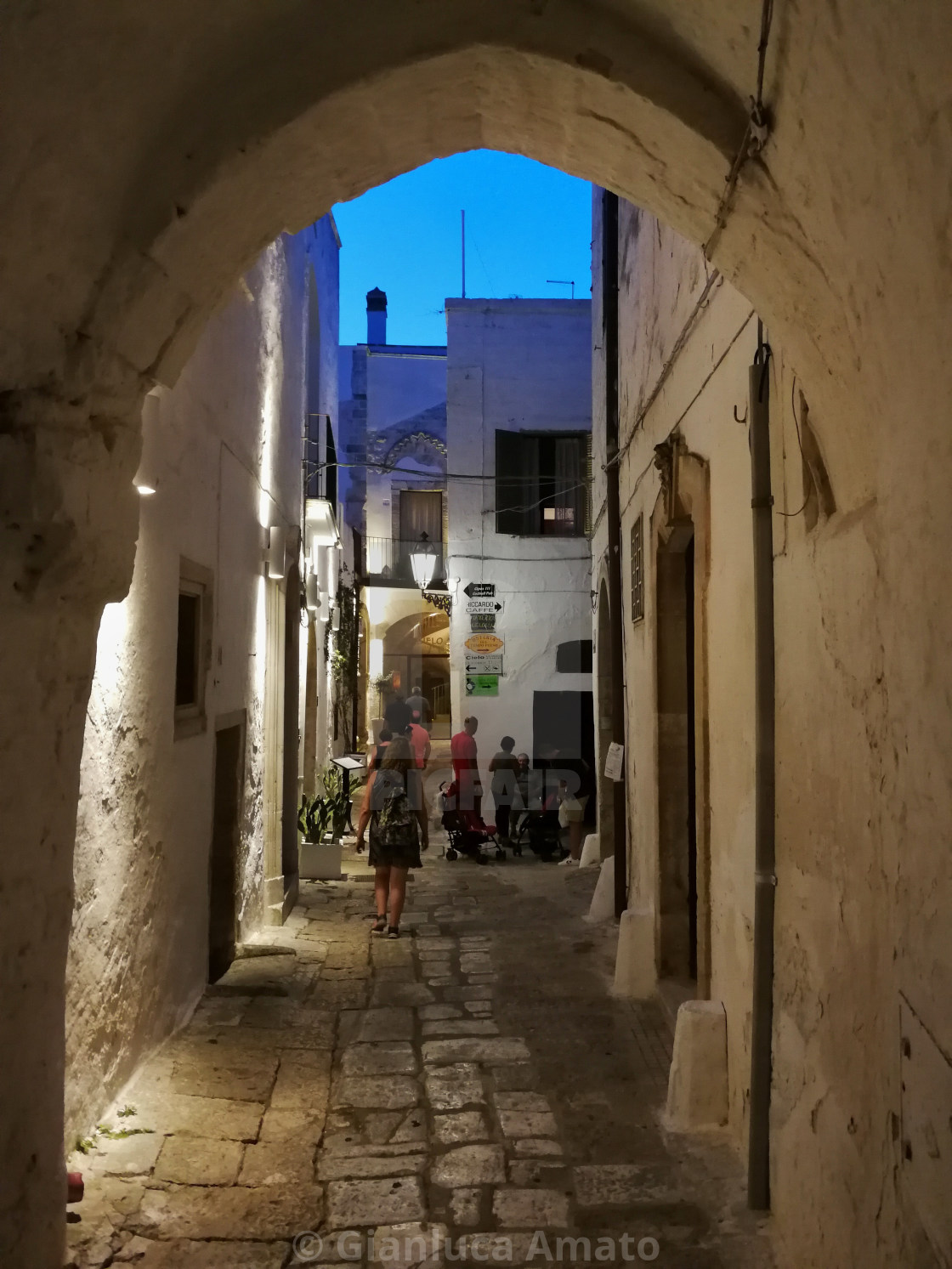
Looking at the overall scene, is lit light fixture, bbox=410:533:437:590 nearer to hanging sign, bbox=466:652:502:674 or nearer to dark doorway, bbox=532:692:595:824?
hanging sign, bbox=466:652:502:674

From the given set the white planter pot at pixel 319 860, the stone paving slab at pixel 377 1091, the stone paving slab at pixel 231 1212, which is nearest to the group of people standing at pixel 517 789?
the white planter pot at pixel 319 860

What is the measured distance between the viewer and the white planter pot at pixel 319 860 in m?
9.00

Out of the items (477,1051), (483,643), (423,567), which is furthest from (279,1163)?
(423,567)

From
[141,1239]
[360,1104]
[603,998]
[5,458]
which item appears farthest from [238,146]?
[603,998]

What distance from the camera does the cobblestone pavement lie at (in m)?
2.95

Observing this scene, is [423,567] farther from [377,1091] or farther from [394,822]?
[377,1091]

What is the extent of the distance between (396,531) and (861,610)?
18837 mm

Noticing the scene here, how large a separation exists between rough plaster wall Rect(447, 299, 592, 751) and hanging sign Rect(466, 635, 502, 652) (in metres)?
0.12

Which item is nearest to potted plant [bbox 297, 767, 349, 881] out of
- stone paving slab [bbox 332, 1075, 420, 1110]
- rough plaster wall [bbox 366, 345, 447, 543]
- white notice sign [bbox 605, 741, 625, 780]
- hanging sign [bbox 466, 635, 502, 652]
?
white notice sign [bbox 605, 741, 625, 780]

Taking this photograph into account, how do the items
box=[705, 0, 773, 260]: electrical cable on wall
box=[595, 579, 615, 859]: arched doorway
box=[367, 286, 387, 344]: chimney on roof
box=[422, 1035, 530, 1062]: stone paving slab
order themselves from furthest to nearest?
box=[367, 286, 387, 344]: chimney on roof
box=[595, 579, 615, 859]: arched doorway
box=[422, 1035, 530, 1062]: stone paving slab
box=[705, 0, 773, 260]: electrical cable on wall

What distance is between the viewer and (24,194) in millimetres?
1838

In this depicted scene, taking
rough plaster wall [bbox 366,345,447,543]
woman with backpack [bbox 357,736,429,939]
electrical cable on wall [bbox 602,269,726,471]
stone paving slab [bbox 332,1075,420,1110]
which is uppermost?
rough plaster wall [bbox 366,345,447,543]

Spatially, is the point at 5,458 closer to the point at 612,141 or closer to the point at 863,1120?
the point at 612,141

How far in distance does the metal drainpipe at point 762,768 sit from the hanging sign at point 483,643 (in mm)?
11667
